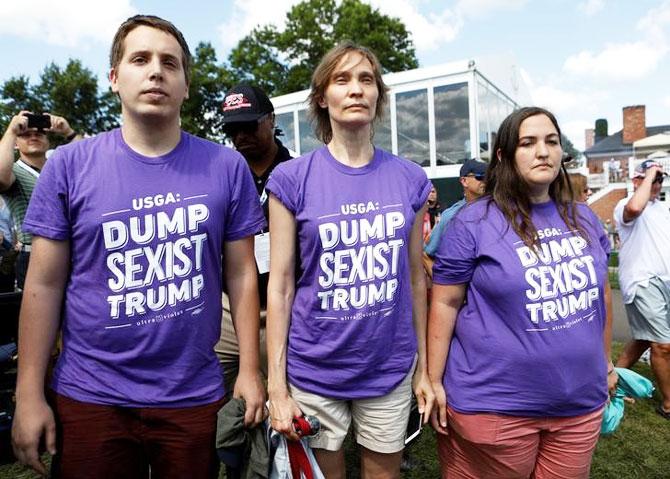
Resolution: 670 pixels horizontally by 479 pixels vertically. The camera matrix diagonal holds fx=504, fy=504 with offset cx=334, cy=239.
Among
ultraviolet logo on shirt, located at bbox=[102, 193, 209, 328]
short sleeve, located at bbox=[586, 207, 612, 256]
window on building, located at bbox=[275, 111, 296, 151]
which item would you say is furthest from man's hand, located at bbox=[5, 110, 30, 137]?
window on building, located at bbox=[275, 111, 296, 151]

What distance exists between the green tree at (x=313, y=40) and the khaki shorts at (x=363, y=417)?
25868 mm

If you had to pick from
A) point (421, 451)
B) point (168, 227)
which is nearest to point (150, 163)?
point (168, 227)

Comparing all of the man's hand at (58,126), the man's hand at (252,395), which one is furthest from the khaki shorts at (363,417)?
the man's hand at (58,126)

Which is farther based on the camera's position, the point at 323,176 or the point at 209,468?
the point at 323,176

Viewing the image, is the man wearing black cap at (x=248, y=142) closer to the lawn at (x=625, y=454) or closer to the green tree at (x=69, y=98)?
the lawn at (x=625, y=454)

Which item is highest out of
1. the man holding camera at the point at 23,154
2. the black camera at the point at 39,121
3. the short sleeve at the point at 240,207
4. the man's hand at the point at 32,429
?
the black camera at the point at 39,121

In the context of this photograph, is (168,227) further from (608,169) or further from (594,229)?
(608,169)

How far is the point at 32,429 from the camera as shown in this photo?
148cm

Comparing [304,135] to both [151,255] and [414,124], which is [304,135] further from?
[151,255]

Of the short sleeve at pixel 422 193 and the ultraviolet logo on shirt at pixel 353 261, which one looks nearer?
the ultraviolet logo on shirt at pixel 353 261

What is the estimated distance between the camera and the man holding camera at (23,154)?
224 cm

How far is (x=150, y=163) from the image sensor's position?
5.11ft

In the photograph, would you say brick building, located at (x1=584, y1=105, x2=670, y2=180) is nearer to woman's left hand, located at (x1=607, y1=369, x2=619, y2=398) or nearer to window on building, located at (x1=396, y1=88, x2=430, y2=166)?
window on building, located at (x1=396, y1=88, x2=430, y2=166)

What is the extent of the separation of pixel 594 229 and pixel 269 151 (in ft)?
4.98
